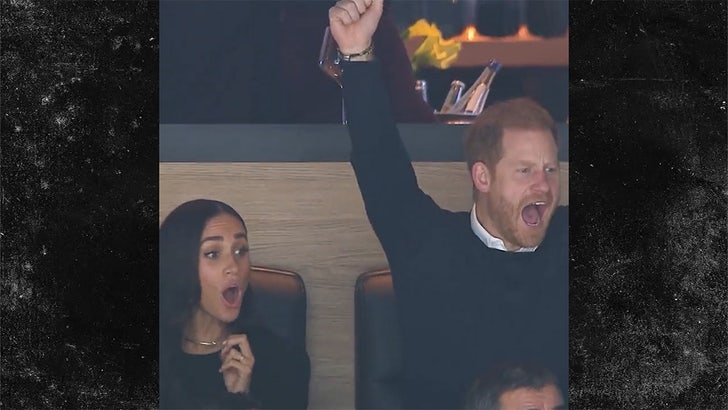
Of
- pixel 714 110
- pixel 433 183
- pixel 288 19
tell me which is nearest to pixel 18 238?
pixel 288 19

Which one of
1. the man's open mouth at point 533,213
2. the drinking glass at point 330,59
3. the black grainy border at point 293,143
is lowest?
the man's open mouth at point 533,213

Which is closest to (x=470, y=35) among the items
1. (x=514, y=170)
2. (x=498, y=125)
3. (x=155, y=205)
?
(x=498, y=125)

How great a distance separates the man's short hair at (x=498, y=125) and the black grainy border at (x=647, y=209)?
134mm

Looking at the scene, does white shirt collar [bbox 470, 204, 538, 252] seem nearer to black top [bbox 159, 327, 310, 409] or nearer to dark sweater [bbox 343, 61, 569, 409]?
dark sweater [bbox 343, 61, 569, 409]

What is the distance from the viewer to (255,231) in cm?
197

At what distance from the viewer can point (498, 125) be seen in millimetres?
1984

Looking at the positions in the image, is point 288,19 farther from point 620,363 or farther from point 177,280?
point 620,363

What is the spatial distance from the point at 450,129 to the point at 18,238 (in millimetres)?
1317

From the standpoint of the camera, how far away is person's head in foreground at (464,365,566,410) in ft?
6.46

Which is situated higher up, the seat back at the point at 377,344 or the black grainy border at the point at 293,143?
the black grainy border at the point at 293,143

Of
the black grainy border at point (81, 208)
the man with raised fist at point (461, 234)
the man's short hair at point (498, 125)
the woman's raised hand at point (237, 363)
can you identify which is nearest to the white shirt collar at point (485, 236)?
the man with raised fist at point (461, 234)

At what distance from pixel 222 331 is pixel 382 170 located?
0.65 m

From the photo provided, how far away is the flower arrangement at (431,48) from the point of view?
6.51 ft

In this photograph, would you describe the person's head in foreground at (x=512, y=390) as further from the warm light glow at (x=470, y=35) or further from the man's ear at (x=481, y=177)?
the warm light glow at (x=470, y=35)
